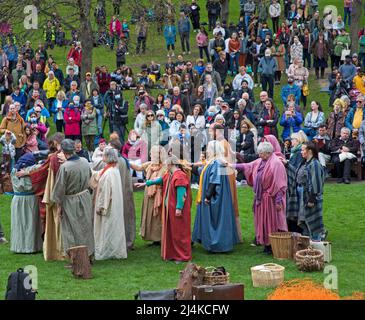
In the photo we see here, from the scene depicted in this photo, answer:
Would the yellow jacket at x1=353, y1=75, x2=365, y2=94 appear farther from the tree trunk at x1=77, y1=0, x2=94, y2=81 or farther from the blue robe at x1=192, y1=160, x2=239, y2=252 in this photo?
the blue robe at x1=192, y1=160, x2=239, y2=252

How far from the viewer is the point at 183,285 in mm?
13727

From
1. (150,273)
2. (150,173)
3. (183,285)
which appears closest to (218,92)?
(150,173)

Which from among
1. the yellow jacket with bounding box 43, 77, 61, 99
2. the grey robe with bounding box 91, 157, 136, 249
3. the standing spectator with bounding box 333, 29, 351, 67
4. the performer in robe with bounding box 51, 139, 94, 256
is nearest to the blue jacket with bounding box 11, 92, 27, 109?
the yellow jacket with bounding box 43, 77, 61, 99

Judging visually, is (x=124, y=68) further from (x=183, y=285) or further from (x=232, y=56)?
(x=183, y=285)

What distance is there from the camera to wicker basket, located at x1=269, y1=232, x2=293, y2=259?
1647 cm

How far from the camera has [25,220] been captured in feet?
57.1

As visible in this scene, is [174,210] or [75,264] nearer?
[75,264]

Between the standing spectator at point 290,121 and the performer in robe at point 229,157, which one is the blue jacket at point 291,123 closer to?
the standing spectator at point 290,121

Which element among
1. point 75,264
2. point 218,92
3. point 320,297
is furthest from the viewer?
point 218,92

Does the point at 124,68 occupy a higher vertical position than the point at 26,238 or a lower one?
higher

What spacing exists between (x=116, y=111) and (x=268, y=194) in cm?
1039

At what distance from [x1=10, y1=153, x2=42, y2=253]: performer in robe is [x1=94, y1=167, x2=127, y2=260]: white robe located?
1.07 m

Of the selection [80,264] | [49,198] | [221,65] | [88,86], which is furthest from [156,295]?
[221,65]

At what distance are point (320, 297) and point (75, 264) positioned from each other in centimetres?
434
